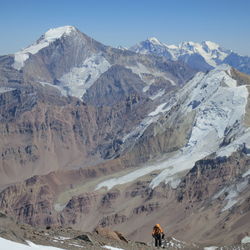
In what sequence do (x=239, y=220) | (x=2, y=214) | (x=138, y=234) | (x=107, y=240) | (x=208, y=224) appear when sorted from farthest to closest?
(x=138, y=234) → (x=208, y=224) → (x=239, y=220) → (x=107, y=240) → (x=2, y=214)

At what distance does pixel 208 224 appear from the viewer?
180 m

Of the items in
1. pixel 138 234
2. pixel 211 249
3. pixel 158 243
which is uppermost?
pixel 158 243

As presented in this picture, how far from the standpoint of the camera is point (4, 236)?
3725 centimetres

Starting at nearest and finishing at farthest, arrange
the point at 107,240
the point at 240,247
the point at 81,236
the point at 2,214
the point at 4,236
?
the point at 4,236 → the point at 2,214 → the point at 81,236 → the point at 107,240 → the point at 240,247

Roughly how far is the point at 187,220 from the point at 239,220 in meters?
27.2

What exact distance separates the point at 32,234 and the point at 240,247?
98.2 feet

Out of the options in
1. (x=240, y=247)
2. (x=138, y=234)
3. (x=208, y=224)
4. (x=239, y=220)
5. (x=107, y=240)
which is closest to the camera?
(x=107, y=240)

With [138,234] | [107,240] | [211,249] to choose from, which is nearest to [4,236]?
[107,240]

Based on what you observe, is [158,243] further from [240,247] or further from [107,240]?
[240,247]

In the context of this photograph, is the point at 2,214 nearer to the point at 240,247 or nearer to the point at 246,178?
the point at 240,247

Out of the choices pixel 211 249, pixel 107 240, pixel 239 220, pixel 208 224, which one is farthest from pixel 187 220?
pixel 107 240

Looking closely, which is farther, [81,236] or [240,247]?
[240,247]

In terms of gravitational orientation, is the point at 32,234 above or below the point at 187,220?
above

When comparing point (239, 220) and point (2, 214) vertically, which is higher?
point (2, 214)
